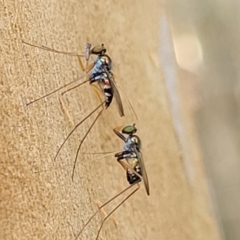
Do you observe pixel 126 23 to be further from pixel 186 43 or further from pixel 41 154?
pixel 41 154

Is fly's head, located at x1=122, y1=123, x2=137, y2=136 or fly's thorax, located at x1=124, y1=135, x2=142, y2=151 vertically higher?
fly's head, located at x1=122, y1=123, x2=137, y2=136

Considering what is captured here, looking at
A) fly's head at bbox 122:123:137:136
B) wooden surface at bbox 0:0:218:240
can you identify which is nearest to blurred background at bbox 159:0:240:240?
wooden surface at bbox 0:0:218:240

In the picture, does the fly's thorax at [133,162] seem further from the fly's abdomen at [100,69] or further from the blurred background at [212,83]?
the blurred background at [212,83]

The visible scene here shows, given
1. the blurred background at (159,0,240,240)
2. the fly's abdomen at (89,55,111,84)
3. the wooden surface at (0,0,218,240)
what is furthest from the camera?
the blurred background at (159,0,240,240)

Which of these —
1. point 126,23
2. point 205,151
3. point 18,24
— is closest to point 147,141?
point 126,23

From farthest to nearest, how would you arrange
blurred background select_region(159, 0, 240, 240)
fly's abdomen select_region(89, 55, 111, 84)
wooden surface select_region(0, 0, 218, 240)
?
blurred background select_region(159, 0, 240, 240), fly's abdomen select_region(89, 55, 111, 84), wooden surface select_region(0, 0, 218, 240)

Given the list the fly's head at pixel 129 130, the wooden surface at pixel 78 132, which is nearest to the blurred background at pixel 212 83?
the wooden surface at pixel 78 132

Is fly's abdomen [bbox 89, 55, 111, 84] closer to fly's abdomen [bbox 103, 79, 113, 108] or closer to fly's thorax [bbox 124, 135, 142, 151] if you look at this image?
fly's abdomen [bbox 103, 79, 113, 108]

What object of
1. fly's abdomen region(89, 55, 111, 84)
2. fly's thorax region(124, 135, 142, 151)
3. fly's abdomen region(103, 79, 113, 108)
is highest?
fly's abdomen region(89, 55, 111, 84)
